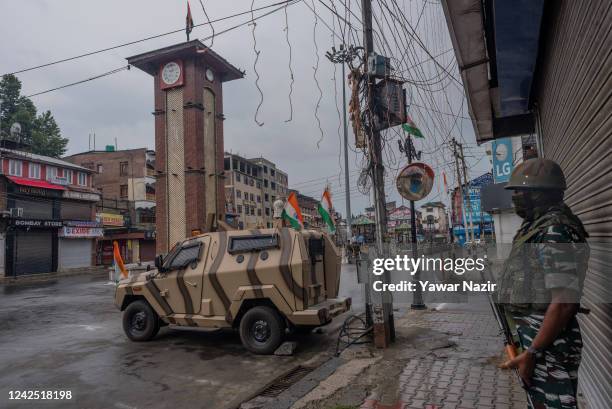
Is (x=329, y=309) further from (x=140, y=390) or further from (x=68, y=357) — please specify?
(x=68, y=357)

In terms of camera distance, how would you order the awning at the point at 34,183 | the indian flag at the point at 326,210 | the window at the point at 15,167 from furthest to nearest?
the window at the point at 15,167 < the awning at the point at 34,183 < the indian flag at the point at 326,210

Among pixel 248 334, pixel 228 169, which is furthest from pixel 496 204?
pixel 228 169

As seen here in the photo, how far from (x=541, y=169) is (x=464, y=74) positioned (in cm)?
339

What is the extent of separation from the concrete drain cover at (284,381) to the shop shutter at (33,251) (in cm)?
2832

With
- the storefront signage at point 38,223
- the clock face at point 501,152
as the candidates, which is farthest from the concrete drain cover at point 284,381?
the storefront signage at point 38,223

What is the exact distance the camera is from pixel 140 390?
506 cm

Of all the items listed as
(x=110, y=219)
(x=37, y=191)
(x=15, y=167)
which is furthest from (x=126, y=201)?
(x=15, y=167)

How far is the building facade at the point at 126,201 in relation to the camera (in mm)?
36688

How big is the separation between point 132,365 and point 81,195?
30.1 m

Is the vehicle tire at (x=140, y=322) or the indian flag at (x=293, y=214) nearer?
the vehicle tire at (x=140, y=322)

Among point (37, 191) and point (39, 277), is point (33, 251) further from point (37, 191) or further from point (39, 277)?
point (37, 191)

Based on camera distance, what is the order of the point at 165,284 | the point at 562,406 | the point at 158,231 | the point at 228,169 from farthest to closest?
1. the point at 228,169
2. the point at 158,231
3. the point at 165,284
4. the point at 562,406

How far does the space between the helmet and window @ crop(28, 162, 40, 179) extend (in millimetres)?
34004

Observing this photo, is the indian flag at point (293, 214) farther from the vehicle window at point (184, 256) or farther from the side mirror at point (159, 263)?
the side mirror at point (159, 263)
